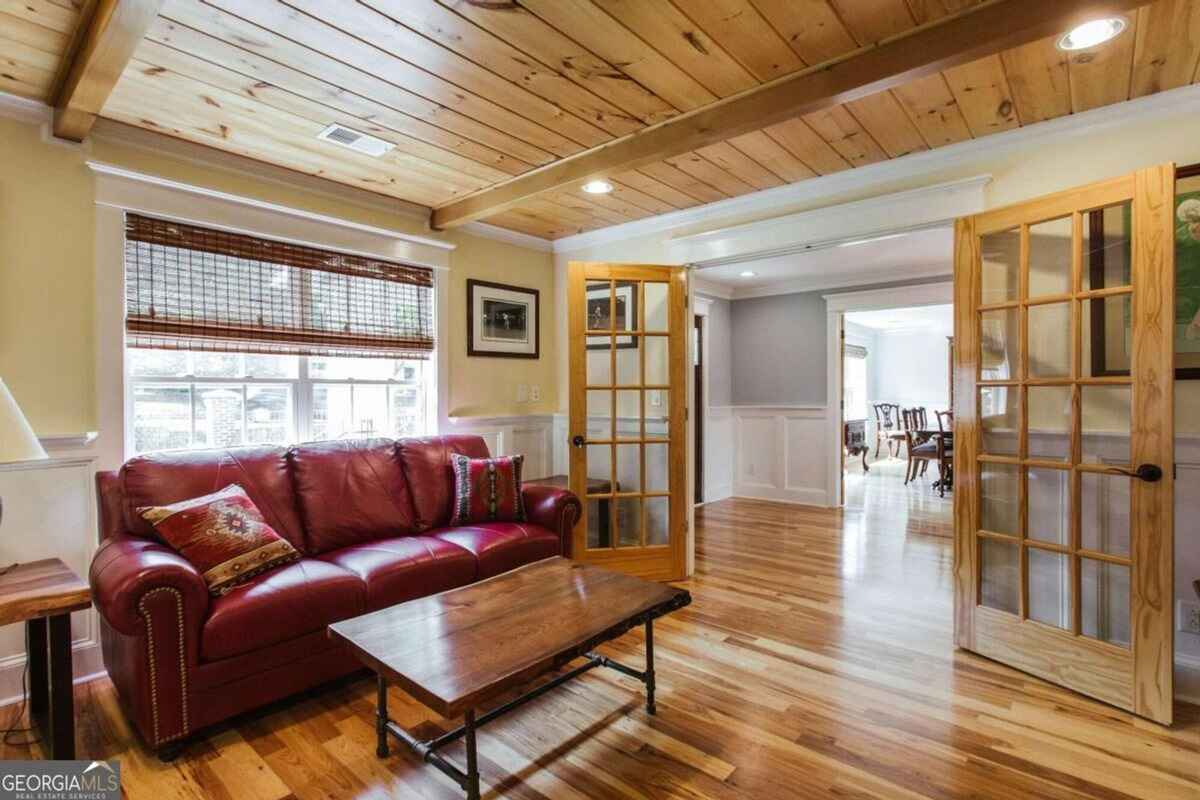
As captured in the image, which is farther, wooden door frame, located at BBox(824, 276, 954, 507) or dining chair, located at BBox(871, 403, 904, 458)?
dining chair, located at BBox(871, 403, 904, 458)

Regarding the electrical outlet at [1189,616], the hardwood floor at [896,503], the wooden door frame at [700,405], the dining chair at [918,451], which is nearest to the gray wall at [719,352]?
the wooden door frame at [700,405]

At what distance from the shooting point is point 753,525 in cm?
507

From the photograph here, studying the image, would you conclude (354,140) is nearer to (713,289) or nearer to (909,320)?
(713,289)

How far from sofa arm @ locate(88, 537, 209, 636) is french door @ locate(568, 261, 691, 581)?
2031mm

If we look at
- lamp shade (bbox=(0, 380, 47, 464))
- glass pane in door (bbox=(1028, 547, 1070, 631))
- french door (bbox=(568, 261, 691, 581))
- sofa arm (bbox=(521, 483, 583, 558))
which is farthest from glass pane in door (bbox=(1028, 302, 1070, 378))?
lamp shade (bbox=(0, 380, 47, 464))

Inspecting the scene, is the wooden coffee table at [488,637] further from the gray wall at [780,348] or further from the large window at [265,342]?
the gray wall at [780,348]

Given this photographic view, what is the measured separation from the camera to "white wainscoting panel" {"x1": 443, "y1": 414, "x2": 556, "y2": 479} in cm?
394

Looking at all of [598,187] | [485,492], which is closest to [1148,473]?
[598,187]

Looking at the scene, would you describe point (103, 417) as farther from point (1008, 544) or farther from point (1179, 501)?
point (1179, 501)

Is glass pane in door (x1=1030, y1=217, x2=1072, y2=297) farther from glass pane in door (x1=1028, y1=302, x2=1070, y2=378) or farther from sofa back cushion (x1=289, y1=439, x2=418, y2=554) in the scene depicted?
sofa back cushion (x1=289, y1=439, x2=418, y2=554)

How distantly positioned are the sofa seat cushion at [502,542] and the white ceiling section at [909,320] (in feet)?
20.9

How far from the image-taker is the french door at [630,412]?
3.59 metres

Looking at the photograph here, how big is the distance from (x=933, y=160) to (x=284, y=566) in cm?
344

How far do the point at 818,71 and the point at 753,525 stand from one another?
381 cm
